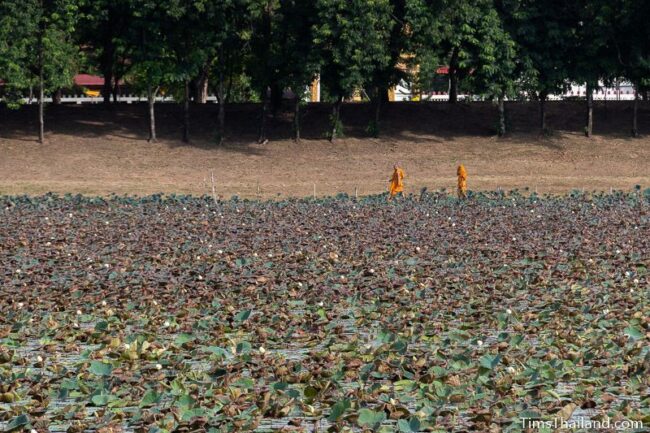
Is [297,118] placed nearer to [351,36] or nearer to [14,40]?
[351,36]

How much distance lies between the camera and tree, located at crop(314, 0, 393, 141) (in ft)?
188

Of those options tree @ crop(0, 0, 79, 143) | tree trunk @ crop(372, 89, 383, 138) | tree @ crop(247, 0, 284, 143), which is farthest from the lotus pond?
tree trunk @ crop(372, 89, 383, 138)

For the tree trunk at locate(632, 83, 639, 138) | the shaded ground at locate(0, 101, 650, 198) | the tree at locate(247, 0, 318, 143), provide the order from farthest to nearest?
the tree trunk at locate(632, 83, 639, 138) → the tree at locate(247, 0, 318, 143) → the shaded ground at locate(0, 101, 650, 198)

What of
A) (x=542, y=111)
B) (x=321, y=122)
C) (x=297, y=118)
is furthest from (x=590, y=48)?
(x=297, y=118)

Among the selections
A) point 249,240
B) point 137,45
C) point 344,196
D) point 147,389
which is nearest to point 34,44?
point 137,45

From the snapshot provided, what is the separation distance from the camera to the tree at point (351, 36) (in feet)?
188

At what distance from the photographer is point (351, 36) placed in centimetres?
5731

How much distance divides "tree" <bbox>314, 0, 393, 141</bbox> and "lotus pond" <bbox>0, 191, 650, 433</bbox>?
2625cm

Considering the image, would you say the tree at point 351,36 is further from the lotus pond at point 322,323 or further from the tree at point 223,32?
the lotus pond at point 322,323

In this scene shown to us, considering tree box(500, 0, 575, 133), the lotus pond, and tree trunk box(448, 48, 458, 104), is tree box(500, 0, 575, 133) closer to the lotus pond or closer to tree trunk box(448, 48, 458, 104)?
tree trunk box(448, 48, 458, 104)

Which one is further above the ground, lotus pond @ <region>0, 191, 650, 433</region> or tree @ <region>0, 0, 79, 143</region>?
tree @ <region>0, 0, 79, 143</region>

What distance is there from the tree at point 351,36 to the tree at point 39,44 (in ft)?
39.8

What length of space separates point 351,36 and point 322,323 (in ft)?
137

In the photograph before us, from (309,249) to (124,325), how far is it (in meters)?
9.08
